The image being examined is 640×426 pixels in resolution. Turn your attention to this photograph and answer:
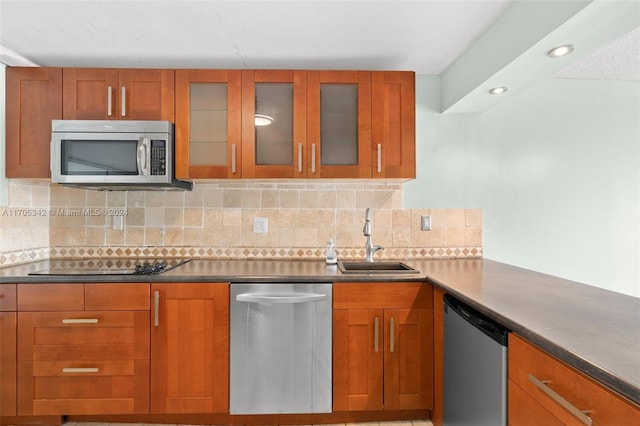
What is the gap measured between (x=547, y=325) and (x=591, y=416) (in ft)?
0.91

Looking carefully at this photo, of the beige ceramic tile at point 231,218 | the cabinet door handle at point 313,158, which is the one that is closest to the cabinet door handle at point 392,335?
the cabinet door handle at point 313,158

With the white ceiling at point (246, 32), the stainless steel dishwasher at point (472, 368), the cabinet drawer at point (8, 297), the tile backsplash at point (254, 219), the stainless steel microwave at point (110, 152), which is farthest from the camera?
the tile backsplash at point (254, 219)

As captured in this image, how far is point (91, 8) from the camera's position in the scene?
69.4 inches

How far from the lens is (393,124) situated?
2.28 metres

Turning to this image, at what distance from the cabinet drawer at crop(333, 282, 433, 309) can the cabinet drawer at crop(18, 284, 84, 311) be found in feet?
4.71

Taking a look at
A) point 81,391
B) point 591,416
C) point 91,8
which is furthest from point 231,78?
point 591,416

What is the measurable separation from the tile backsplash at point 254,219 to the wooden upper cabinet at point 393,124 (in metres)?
0.31

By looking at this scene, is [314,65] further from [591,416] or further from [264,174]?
[591,416]

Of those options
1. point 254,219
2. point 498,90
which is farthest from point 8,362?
point 498,90

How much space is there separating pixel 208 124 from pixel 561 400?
218 centimetres

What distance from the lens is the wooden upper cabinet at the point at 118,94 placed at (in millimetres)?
2215

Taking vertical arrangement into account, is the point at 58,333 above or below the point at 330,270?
below

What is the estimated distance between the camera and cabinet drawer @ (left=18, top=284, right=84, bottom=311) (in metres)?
1.93

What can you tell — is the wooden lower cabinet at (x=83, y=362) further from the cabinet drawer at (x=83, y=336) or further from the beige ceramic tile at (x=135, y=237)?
the beige ceramic tile at (x=135, y=237)
